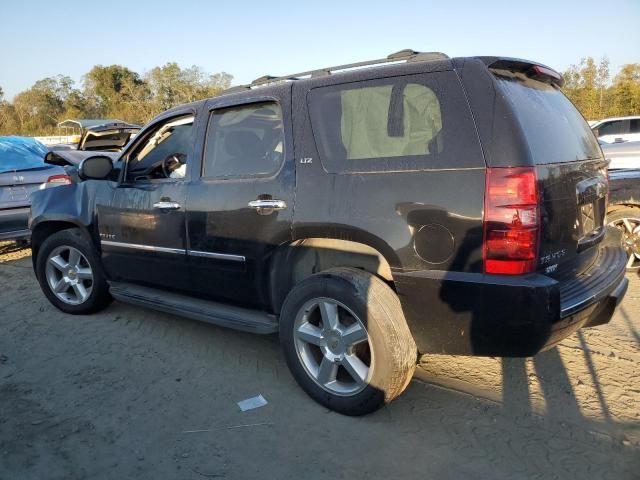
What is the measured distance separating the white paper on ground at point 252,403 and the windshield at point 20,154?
5.52 m

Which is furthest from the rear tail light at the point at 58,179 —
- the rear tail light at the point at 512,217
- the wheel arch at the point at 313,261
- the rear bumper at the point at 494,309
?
the rear tail light at the point at 512,217

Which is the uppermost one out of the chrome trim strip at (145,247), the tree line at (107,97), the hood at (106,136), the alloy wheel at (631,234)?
the tree line at (107,97)

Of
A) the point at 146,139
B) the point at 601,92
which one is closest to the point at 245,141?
the point at 146,139

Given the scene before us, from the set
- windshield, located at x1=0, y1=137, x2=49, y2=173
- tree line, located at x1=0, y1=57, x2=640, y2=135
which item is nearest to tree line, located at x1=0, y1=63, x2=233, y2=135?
tree line, located at x1=0, y1=57, x2=640, y2=135

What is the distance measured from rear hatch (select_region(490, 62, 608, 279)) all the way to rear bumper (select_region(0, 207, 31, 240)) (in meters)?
6.12

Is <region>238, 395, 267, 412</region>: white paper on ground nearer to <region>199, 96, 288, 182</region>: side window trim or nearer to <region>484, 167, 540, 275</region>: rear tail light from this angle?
<region>199, 96, 288, 182</region>: side window trim

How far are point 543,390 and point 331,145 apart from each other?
200 cm

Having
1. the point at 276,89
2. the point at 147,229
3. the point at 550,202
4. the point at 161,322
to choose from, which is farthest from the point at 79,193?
the point at 550,202

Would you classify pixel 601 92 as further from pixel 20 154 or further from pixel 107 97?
pixel 107 97

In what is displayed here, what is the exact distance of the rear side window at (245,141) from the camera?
328cm

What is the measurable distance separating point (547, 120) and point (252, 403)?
94.0 inches

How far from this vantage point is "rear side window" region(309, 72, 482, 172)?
254 centimetres

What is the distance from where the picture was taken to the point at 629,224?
212 inches

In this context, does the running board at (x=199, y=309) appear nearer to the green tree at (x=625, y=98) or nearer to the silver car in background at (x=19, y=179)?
the silver car in background at (x=19, y=179)
